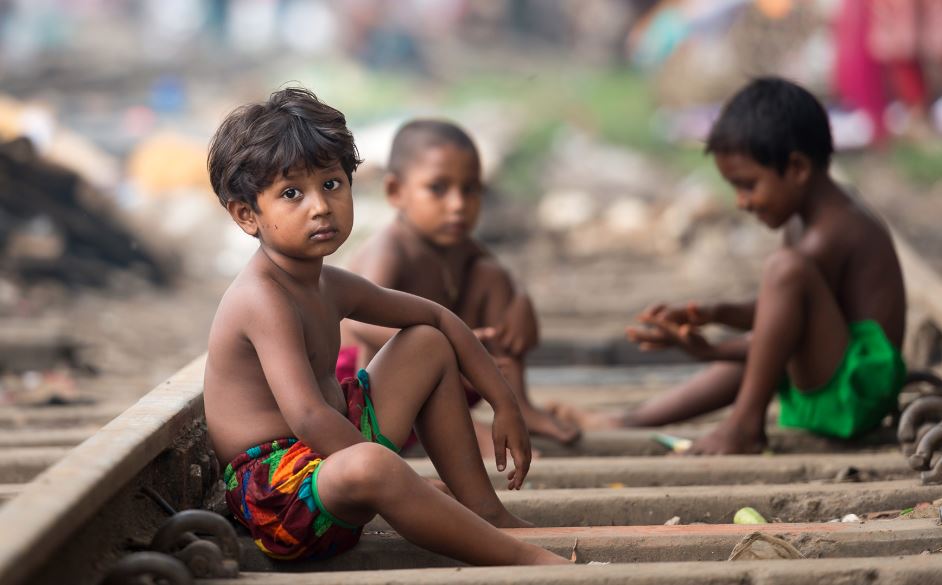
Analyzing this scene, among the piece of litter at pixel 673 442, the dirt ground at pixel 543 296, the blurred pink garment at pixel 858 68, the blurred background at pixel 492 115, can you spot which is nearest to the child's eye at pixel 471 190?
the piece of litter at pixel 673 442

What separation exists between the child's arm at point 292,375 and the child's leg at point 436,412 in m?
0.27

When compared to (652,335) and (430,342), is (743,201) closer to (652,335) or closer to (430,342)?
(652,335)

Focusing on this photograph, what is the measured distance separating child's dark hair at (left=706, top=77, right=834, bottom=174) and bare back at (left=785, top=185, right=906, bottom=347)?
21 centimetres

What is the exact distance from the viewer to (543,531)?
8.59ft

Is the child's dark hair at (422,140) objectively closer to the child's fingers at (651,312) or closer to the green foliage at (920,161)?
the child's fingers at (651,312)

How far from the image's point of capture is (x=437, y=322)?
110 inches

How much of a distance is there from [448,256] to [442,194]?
0.23 metres

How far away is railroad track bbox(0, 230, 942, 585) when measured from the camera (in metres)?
2.04

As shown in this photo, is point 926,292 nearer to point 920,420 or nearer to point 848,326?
point 848,326

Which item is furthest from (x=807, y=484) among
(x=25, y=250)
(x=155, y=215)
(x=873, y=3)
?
(x=873, y=3)

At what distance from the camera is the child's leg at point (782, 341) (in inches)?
134

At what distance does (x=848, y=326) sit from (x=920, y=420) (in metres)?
0.57

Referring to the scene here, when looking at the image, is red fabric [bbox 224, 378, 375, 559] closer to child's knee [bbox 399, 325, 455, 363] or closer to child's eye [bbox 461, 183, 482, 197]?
child's knee [bbox 399, 325, 455, 363]

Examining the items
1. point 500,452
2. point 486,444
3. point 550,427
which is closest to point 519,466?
point 500,452
